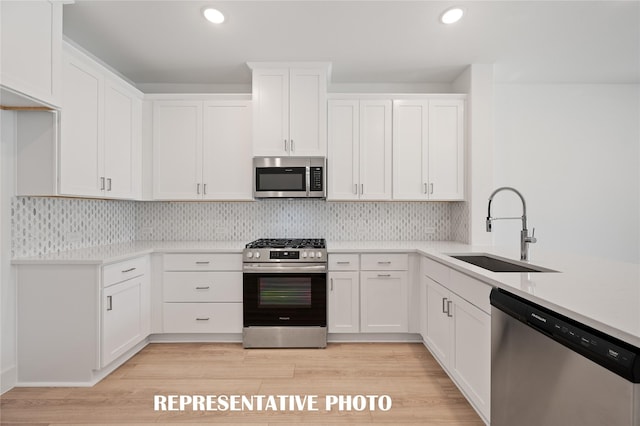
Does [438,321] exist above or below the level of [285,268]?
below

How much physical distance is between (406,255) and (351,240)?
757 millimetres

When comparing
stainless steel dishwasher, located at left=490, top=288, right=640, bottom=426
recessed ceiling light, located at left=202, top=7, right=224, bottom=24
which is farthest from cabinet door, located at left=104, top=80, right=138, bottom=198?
stainless steel dishwasher, located at left=490, top=288, right=640, bottom=426

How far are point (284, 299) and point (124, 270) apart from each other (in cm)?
130

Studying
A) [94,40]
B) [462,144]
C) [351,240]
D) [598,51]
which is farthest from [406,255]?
[94,40]

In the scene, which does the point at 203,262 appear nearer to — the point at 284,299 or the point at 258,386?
the point at 284,299

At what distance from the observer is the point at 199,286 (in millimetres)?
3145

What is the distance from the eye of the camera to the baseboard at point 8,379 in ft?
7.32

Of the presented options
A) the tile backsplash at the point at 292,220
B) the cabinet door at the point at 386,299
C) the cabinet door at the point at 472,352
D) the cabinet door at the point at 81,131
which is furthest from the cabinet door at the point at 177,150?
the cabinet door at the point at 472,352

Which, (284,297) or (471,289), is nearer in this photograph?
(471,289)

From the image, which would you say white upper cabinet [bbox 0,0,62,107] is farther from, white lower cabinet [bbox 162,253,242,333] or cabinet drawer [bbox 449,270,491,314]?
cabinet drawer [bbox 449,270,491,314]

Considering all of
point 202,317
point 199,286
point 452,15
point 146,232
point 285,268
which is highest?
point 452,15

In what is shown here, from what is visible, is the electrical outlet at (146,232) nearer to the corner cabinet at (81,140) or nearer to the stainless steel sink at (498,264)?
the corner cabinet at (81,140)

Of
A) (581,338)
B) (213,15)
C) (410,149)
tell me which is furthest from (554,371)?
(213,15)

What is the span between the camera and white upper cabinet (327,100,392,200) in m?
3.41
